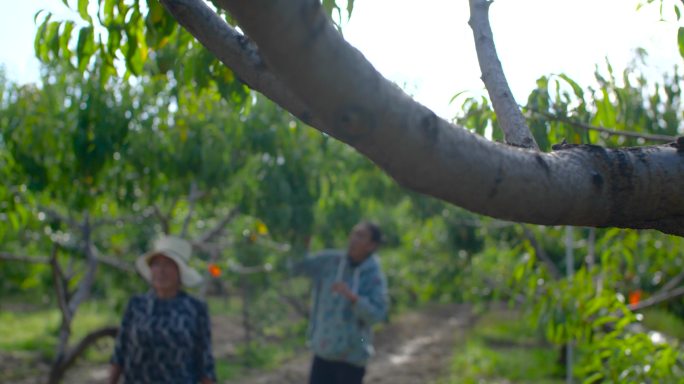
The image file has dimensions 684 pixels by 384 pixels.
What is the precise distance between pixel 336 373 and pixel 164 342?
4.38 feet

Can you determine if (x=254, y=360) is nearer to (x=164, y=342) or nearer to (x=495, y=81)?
(x=164, y=342)

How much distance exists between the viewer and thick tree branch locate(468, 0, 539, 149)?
2.27 m

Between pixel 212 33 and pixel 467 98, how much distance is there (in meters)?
1.69

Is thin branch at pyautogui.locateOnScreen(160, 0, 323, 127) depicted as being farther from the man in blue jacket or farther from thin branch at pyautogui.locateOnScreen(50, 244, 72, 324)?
thin branch at pyautogui.locateOnScreen(50, 244, 72, 324)

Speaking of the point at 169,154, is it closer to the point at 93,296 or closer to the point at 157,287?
the point at 157,287

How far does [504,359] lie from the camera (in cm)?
1301

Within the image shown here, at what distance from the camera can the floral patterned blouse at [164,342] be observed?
497 centimetres

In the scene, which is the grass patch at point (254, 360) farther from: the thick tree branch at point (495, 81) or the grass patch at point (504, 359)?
the thick tree branch at point (495, 81)

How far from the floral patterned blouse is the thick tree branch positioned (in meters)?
3.01

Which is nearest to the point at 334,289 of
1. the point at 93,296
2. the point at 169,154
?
the point at 169,154

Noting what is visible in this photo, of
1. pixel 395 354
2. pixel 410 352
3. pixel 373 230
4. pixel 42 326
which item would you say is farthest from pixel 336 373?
pixel 42 326

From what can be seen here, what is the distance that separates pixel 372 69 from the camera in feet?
4.56

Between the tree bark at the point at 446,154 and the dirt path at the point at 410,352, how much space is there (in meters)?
9.34

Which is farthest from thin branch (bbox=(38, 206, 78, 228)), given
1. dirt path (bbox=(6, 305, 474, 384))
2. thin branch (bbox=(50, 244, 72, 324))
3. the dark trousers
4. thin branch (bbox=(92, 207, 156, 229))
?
dirt path (bbox=(6, 305, 474, 384))
